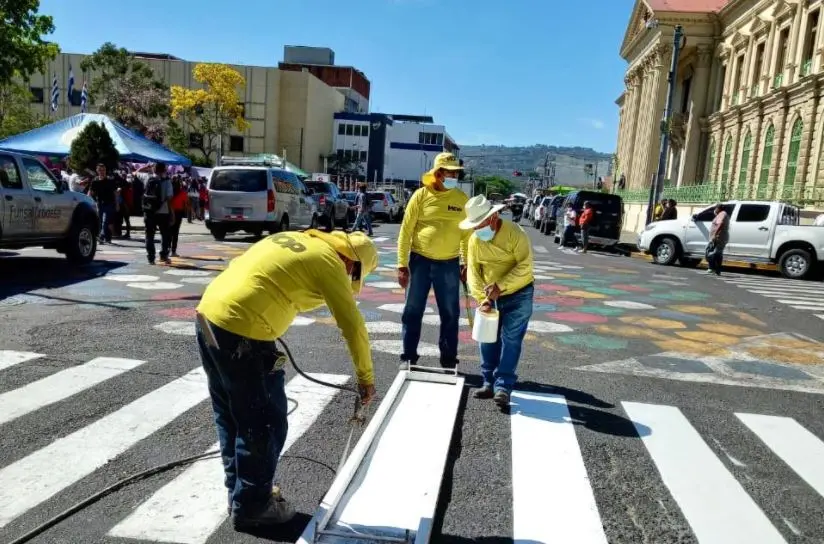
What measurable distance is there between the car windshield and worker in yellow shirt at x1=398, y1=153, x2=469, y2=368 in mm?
12231

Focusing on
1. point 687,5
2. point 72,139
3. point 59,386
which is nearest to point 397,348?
point 59,386

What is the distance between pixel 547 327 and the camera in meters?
8.29

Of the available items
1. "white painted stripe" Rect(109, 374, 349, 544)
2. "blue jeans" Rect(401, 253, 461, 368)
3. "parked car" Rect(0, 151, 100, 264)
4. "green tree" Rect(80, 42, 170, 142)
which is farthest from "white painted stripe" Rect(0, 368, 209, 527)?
"green tree" Rect(80, 42, 170, 142)

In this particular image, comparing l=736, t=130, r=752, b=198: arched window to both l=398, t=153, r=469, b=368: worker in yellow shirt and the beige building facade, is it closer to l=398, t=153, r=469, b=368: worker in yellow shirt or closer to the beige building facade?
l=398, t=153, r=469, b=368: worker in yellow shirt

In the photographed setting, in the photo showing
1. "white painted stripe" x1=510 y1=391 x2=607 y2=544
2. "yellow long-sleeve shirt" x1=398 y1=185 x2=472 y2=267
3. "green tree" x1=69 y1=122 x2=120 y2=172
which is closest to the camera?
"white painted stripe" x1=510 y1=391 x2=607 y2=544

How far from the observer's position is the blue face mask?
16.0 feet

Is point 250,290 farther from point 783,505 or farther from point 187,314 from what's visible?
point 187,314

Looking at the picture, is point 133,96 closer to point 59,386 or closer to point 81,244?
point 81,244

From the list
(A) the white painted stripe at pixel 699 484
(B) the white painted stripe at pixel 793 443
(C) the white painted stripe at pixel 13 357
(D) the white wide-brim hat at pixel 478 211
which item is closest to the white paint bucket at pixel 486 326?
(D) the white wide-brim hat at pixel 478 211

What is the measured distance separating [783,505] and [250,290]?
10.0 feet

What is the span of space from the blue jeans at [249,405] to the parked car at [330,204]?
20231 mm

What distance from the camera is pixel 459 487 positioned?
3.64 metres

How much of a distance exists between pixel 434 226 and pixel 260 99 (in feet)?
234

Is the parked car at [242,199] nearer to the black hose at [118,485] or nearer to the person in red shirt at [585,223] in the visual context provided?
the person in red shirt at [585,223]
